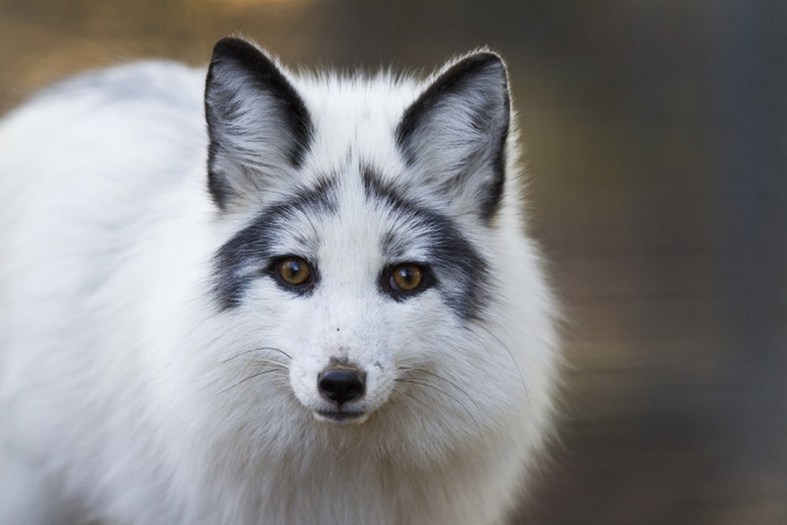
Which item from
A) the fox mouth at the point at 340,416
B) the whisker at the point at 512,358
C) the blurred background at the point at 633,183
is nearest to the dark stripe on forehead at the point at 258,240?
the fox mouth at the point at 340,416

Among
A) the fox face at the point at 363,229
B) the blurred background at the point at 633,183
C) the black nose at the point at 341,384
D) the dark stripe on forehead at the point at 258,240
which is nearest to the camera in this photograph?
the black nose at the point at 341,384

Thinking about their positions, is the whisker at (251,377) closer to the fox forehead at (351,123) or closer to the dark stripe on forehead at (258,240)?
the dark stripe on forehead at (258,240)

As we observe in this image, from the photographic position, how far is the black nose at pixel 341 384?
2.10 metres

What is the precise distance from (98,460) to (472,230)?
107cm

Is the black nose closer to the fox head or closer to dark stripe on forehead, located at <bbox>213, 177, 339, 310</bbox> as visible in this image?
the fox head

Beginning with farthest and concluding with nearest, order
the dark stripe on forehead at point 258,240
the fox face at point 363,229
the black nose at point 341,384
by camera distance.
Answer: the dark stripe on forehead at point 258,240, the fox face at point 363,229, the black nose at point 341,384

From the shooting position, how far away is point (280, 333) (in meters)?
2.26

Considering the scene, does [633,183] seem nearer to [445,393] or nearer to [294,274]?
[445,393]

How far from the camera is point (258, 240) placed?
235 cm

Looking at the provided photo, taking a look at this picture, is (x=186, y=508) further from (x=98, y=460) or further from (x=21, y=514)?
(x=21, y=514)

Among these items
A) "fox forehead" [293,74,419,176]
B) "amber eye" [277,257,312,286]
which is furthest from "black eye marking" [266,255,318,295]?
"fox forehead" [293,74,419,176]

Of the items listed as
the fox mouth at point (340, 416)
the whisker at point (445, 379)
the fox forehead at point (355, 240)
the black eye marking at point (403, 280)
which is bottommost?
the fox mouth at point (340, 416)

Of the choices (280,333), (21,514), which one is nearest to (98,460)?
(21,514)

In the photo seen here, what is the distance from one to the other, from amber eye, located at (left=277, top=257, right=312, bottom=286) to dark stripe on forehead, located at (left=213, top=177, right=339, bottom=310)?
42mm
